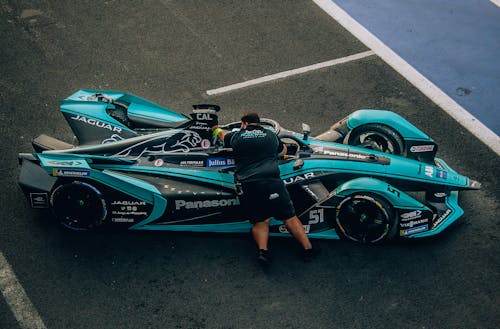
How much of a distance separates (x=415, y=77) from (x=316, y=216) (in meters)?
4.06

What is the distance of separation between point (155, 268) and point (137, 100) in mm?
2236

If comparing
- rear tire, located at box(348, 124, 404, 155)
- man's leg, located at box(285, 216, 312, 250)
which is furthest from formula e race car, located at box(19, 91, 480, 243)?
rear tire, located at box(348, 124, 404, 155)

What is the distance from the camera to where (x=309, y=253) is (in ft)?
25.3

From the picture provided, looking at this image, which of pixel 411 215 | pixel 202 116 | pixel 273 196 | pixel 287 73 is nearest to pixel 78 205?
pixel 202 116

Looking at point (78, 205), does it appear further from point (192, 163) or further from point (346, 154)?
point (346, 154)

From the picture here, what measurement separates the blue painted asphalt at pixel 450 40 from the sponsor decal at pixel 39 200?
6.12m

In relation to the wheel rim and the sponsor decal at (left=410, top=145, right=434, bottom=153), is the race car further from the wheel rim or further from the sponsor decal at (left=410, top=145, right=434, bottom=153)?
the wheel rim

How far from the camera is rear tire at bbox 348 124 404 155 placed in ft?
28.3

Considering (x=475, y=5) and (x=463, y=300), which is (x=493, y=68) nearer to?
(x=475, y=5)

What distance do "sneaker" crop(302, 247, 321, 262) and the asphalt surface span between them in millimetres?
88

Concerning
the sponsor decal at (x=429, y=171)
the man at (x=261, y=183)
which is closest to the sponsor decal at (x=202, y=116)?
the man at (x=261, y=183)

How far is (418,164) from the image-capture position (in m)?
8.12

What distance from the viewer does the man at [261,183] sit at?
7.50 m

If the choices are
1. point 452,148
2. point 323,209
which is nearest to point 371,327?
point 323,209
